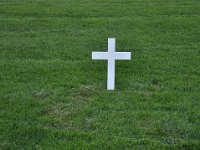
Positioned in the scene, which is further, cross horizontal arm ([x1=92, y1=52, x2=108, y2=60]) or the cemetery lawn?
cross horizontal arm ([x1=92, y1=52, x2=108, y2=60])

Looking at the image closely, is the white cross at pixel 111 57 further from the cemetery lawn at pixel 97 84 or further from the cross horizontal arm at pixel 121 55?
the cemetery lawn at pixel 97 84

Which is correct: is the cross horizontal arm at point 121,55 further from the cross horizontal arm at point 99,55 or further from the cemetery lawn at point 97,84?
the cemetery lawn at point 97,84

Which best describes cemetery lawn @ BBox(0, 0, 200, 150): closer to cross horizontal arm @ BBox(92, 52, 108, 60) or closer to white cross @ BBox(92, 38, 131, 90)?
white cross @ BBox(92, 38, 131, 90)

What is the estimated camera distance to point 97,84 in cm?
819

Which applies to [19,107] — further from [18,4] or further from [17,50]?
[18,4]

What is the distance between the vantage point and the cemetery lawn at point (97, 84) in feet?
19.8

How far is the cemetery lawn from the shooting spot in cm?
605

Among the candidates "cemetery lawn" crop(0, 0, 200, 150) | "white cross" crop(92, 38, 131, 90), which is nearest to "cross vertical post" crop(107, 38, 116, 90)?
"white cross" crop(92, 38, 131, 90)

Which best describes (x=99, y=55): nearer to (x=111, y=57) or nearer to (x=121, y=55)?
(x=111, y=57)

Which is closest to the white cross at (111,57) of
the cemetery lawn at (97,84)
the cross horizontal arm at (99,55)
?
the cross horizontal arm at (99,55)

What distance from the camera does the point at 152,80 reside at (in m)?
8.53

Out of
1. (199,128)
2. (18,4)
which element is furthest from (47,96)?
(18,4)

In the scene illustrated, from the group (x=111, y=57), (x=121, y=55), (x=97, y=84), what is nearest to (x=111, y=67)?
(x=111, y=57)

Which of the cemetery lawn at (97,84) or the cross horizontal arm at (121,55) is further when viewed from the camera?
the cross horizontal arm at (121,55)
